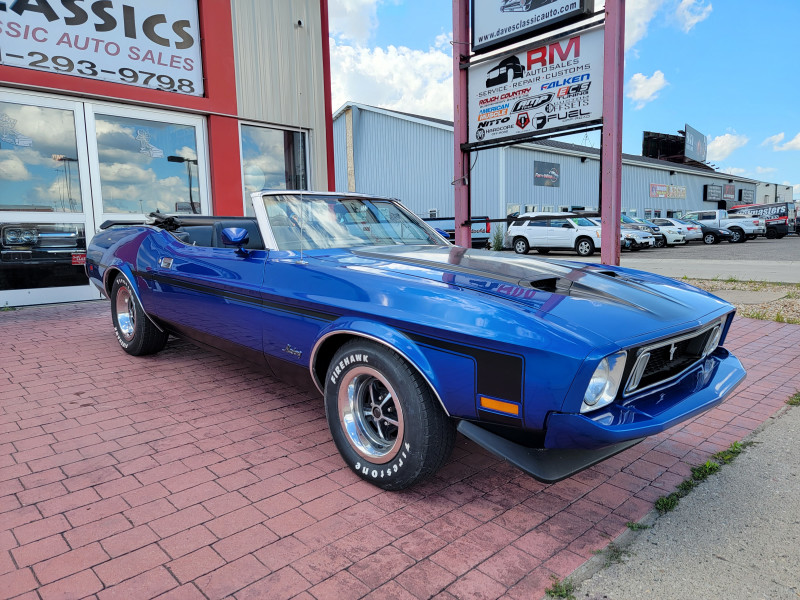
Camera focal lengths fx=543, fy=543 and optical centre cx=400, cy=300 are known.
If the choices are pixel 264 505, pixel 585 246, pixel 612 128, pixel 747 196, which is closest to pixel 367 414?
pixel 264 505

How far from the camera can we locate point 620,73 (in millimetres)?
4773

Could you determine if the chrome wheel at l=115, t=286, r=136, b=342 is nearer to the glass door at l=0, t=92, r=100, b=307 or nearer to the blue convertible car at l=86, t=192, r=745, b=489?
the blue convertible car at l=86, t=192, r=745, b=489

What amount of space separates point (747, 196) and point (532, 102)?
169ft

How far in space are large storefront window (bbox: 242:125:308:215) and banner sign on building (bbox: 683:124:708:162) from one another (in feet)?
153

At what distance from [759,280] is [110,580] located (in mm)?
10793

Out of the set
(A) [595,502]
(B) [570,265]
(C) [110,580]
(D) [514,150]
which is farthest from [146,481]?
(D) [514,150]

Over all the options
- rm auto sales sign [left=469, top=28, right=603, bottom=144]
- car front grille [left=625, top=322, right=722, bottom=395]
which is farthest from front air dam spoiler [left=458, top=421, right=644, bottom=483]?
rm auto sales sign [left=469, top=28, right=603, bottom=144]

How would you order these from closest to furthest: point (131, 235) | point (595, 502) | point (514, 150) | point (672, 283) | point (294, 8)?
point (595, 502)
point (672, 283)
point (131, 235)
point (294, 8)
point (514, 150)

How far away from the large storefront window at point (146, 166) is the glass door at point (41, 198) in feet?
1.01

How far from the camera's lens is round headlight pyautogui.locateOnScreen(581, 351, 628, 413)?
1954mm

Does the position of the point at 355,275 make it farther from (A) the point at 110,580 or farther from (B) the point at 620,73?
(B) the point at 620,73

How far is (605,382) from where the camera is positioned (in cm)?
198

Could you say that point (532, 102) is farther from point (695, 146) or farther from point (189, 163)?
point (695, 146)

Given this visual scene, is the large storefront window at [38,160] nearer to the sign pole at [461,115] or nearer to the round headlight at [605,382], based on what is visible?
the sign pole at [461,115]
